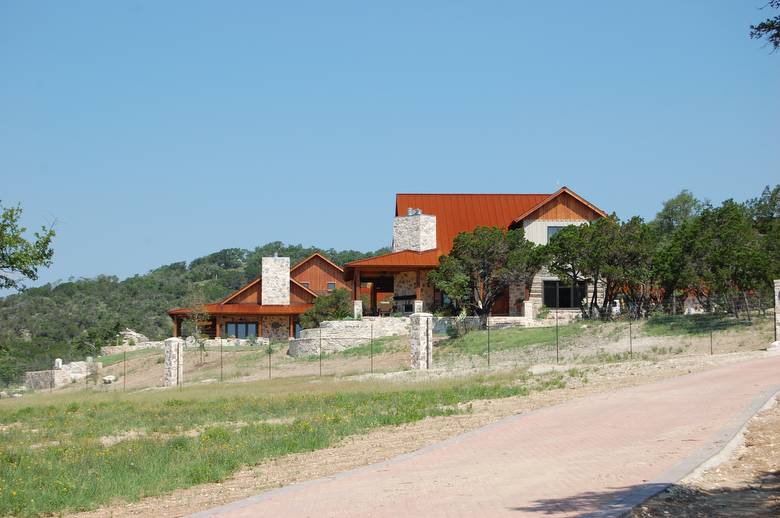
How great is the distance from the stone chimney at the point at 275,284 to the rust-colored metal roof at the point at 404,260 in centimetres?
1145

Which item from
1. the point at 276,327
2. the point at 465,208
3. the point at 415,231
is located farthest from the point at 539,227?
the point at 276,327

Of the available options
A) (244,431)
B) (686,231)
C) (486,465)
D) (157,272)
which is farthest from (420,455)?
(157,272)

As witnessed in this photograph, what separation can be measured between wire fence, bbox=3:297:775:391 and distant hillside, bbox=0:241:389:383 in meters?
9.88

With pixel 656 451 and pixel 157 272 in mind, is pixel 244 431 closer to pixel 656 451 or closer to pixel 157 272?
pixel 656 451

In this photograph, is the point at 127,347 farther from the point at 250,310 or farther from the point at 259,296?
the point at 259,296

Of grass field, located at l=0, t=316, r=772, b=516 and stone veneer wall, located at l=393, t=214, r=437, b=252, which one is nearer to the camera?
grass field, located at l=0, t=316, r=772, b=516

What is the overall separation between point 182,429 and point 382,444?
6867 mm

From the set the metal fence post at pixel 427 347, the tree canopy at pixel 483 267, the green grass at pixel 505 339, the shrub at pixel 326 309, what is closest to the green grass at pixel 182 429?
the metal fence post at pixel 427 347

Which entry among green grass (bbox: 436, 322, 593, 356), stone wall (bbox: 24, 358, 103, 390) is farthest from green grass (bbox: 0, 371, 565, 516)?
stone wall (bbox: 24, 358, 103, 390)

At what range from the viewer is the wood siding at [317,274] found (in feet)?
234

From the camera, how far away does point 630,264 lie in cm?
4534

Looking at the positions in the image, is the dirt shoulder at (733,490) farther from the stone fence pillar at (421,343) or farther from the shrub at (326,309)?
the shrub at (326,309)

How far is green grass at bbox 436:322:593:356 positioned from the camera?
135 feet

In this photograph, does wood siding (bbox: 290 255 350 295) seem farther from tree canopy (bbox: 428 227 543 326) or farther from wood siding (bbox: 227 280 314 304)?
tree canopy (bbox: 428 227 543 326)
